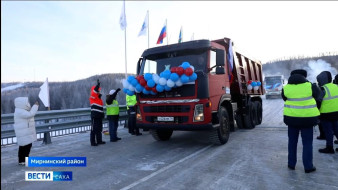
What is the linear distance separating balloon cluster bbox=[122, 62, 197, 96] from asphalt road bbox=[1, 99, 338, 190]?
156cm

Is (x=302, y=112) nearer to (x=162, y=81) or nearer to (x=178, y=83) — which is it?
(x=178, y=83)

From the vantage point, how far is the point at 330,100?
5527mm

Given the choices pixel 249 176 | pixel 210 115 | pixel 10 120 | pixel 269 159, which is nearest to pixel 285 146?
pixel 269 159

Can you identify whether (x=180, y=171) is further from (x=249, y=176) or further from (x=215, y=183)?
(x=249, y=176)

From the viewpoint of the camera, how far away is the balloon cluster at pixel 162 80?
5.46 metres

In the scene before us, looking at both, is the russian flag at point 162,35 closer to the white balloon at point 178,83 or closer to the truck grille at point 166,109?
the truck grille at point 166,109

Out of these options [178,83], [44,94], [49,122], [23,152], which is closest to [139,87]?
[178,83]

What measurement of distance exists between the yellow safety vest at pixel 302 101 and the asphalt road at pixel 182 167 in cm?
102

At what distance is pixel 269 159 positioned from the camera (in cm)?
504

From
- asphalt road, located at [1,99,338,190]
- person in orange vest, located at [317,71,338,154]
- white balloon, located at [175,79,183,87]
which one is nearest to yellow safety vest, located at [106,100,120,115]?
asphalt road, located at [1,99,338,190]

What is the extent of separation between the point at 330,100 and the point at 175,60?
3746mm

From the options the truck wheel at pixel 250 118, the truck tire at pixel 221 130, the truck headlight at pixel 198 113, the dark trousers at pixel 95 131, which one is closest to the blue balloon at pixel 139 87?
the truck headlight at pixel 198 113

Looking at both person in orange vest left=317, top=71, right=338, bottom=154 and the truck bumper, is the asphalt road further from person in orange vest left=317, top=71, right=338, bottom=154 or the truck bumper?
the truck bumper

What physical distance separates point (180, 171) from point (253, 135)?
14.3 feet
